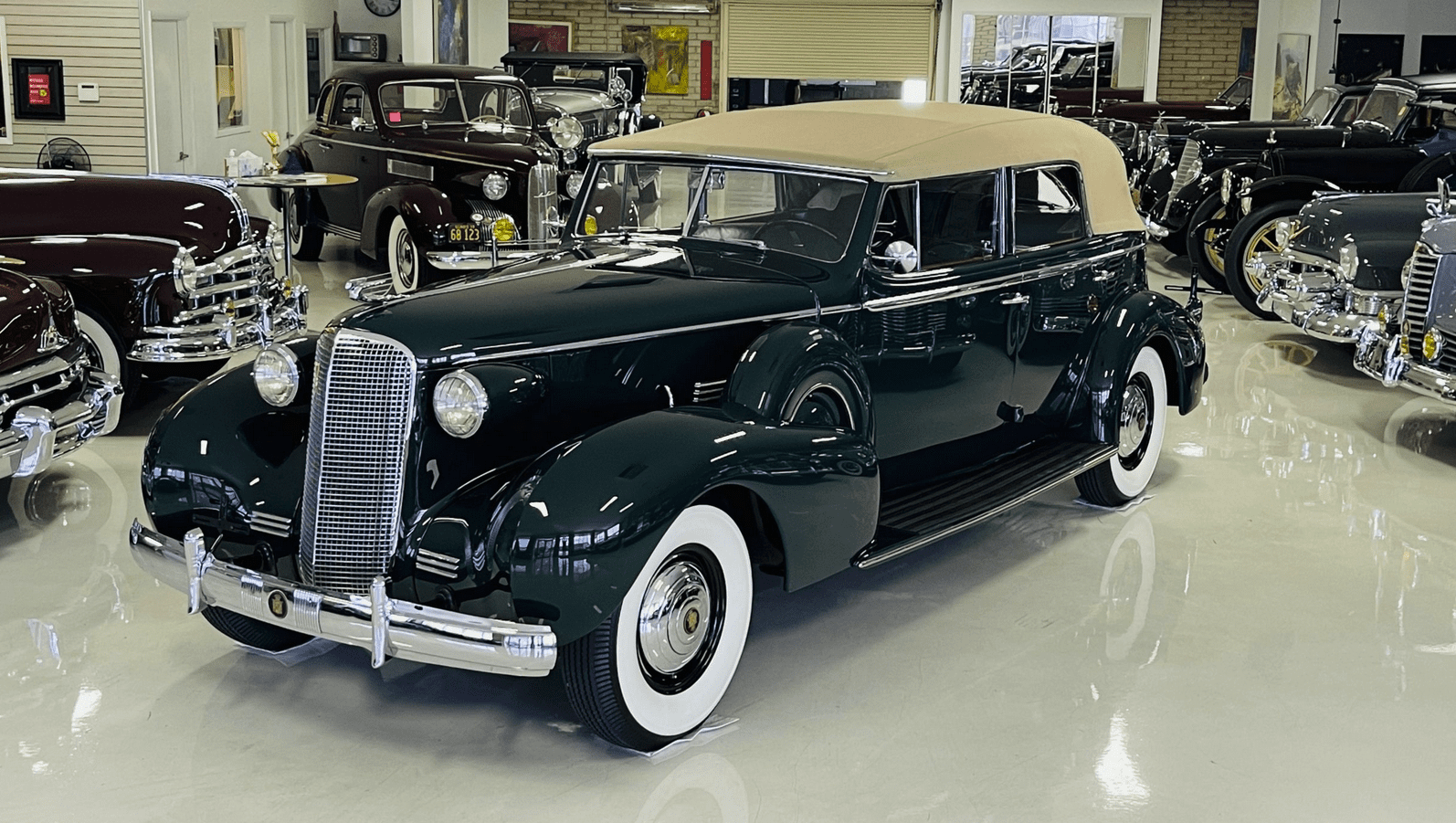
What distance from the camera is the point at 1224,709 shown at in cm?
406

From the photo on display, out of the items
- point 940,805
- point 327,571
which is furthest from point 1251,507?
point 327,571

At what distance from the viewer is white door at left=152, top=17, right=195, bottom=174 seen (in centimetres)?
1186

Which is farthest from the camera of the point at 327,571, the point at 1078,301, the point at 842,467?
the point at 1078,301

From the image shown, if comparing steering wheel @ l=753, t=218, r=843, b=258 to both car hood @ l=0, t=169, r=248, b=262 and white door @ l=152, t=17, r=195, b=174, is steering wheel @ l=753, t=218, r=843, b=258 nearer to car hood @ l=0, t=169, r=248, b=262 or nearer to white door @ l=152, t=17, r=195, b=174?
car hood @ l=0, t=169, r=248, b=262

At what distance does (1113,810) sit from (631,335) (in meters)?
1.83

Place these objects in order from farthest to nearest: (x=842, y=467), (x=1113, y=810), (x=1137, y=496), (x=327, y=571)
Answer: (x=1137, y=496) → (x=842, y=467) → (x=327, y=571) → (x=1113, y=810)

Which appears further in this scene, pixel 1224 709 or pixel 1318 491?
pixel 1318 491

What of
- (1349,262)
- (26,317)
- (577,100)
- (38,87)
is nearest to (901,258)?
(26,317)

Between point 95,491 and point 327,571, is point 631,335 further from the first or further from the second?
point 95,491

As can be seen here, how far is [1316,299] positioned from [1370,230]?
493mm

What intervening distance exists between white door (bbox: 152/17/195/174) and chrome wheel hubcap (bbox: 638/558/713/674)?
31.2 ft

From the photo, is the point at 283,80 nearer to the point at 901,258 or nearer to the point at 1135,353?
the point at 1135,353

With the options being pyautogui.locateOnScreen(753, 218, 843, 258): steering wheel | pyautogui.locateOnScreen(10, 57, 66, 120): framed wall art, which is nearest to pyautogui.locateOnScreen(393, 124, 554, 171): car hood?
pyautogui.locateOnScreen(10, 57, 66, 120): framed wall art

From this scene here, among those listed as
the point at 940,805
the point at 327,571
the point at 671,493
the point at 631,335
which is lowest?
the point at 940,805
